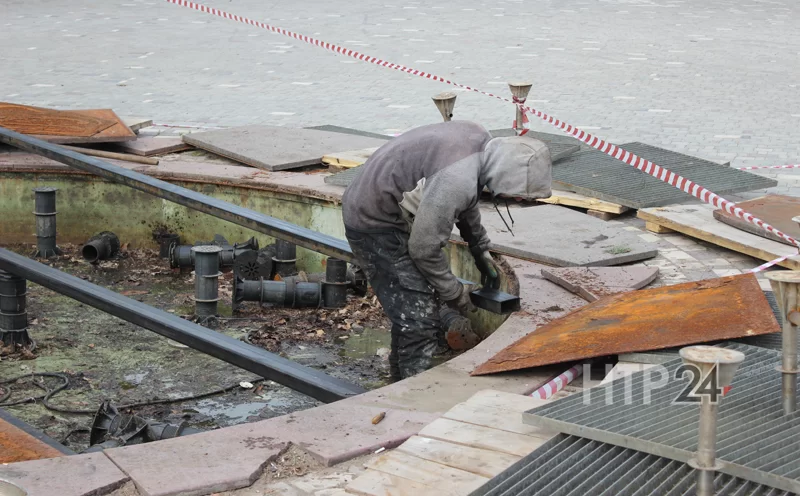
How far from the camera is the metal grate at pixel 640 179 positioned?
8.33m

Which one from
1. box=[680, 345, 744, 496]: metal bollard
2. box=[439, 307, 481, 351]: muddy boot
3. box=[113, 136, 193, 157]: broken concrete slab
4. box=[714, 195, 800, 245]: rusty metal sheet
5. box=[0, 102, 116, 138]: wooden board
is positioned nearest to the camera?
box=[680, 345, 744, 496]: metal bollard

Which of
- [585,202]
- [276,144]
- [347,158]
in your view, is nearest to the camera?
[585,202]

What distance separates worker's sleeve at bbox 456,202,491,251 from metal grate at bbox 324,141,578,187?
2433 mm

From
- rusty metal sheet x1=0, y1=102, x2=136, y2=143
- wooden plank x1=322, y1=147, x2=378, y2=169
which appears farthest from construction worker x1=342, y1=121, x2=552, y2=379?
rusty metal sheet x1=0, y1=102, x2=136, y2=143

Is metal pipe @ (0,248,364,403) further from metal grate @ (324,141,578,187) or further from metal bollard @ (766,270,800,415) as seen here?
metal grate @ (324,141,578,187)

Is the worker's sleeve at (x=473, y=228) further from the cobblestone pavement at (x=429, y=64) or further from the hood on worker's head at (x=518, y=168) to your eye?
the cobblestone pavement at (x=429, y=64)

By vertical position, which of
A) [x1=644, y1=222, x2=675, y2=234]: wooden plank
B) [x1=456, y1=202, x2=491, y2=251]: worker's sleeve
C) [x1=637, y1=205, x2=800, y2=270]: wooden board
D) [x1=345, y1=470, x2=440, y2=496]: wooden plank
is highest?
[x1=456, y1=202, x2=491, y2=251]: worker's sleeve

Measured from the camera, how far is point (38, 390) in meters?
6.59

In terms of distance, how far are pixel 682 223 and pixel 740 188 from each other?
3.91ft

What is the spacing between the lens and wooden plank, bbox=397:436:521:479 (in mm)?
3857

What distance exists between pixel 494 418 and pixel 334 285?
3708 millimetres

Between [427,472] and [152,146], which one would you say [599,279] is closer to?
[427,472]

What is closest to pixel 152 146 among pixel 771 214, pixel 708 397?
pixel 771 214

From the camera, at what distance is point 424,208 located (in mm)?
5211
